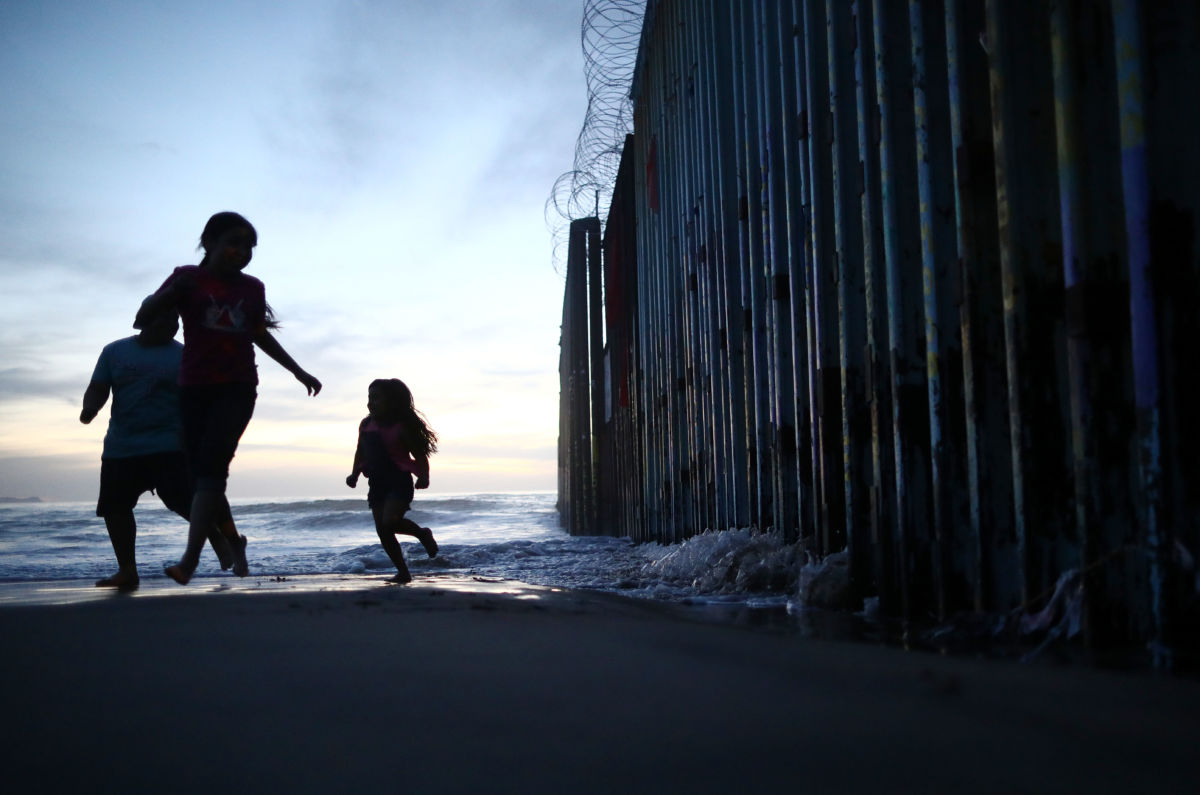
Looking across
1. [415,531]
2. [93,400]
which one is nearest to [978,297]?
[93,400]

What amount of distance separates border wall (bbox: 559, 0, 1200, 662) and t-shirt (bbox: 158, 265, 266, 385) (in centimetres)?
249

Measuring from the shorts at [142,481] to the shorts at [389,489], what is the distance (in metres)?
1.20

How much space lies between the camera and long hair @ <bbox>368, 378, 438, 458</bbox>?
575cm

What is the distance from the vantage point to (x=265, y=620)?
87.3 inches

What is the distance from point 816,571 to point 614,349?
23.5 ft

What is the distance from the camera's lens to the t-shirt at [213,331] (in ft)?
13.0

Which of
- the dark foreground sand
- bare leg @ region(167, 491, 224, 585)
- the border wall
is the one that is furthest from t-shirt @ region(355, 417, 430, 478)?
the dark foreground sand

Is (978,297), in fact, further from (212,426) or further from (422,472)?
(422,472)

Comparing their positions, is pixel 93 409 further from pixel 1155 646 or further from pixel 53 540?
pixel 53 540

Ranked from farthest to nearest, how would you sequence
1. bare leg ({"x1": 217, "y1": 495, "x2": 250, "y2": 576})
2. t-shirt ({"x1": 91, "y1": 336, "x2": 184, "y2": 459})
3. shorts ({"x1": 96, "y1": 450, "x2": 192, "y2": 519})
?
bare leg ({"x1": 217, "y1": 495, "x2": 250, "y2": 576}) < t-shirt ({"x1": 91, "y1": 336, "x2": 184, "y2": 459}) < shorts ({"x1": 96, "y1": 450, "x2": 192, "y2": 519})

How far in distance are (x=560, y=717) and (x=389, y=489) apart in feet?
15.1

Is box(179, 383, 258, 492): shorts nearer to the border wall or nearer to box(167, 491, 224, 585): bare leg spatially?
box(167, 491, 224, 585): bare leg

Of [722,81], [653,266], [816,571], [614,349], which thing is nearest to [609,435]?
[614,349]

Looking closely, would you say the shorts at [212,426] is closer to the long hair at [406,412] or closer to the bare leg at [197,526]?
the bare leg at [197,526]
